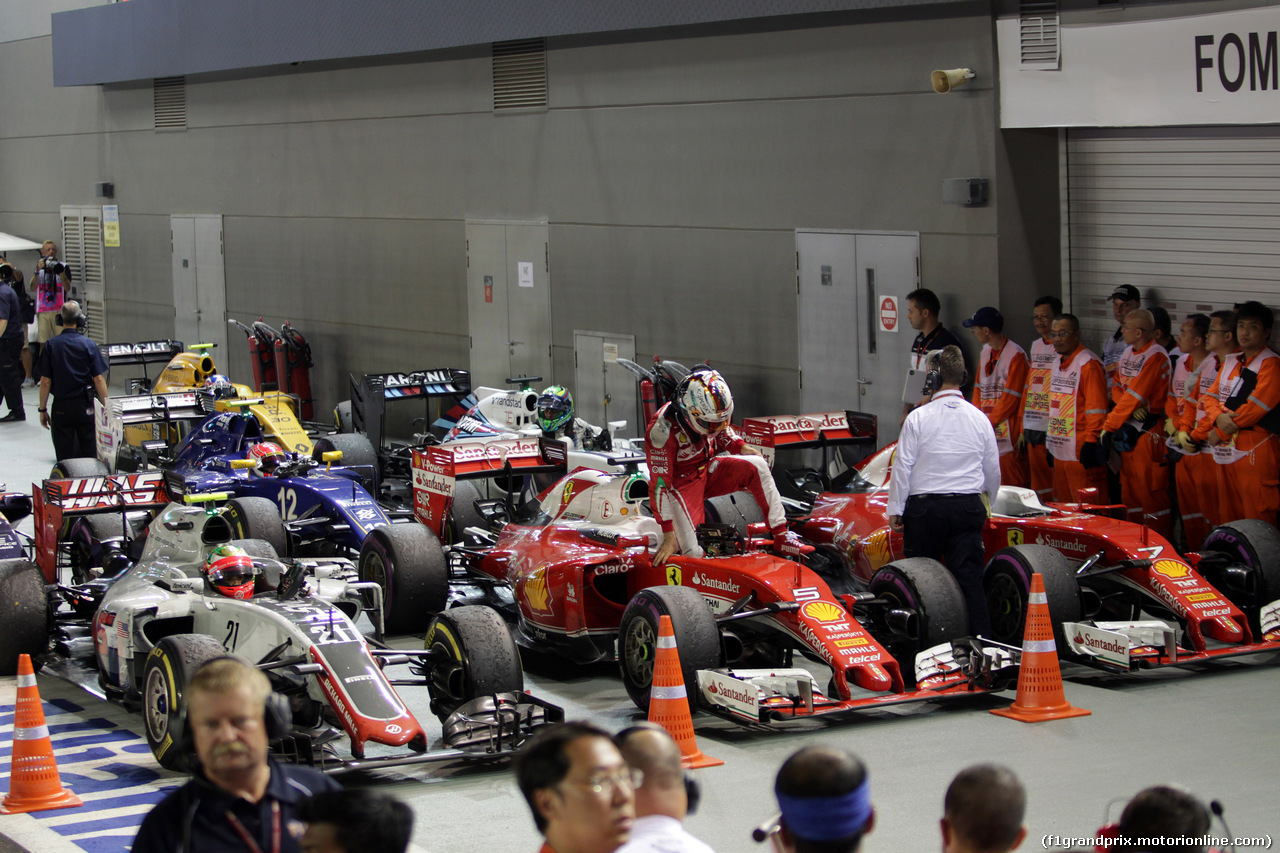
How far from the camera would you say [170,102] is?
2791cm

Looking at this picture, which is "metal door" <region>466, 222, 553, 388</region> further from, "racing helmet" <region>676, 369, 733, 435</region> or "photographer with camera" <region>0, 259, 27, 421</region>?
"racing helmet" <region>676, 369, 733, 435</region>

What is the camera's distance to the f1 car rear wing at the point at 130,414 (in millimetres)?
16484

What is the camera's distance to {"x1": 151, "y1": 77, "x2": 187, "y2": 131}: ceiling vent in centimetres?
2745

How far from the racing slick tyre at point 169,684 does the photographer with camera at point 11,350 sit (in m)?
16.5

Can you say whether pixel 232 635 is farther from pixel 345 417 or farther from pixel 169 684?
pixel 345 417

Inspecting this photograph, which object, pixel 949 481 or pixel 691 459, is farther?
pixel 691 459

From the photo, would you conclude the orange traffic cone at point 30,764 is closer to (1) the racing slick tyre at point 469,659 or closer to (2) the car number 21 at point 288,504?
(1) the racing slick tyre at point 469,659

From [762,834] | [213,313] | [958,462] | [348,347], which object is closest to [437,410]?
[348,347]

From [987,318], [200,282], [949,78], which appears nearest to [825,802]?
[987,318]

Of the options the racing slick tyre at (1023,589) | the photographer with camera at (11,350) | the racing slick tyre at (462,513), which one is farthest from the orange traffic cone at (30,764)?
the photographer with camera at (11,350)

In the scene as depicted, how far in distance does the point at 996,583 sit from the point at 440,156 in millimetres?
13004

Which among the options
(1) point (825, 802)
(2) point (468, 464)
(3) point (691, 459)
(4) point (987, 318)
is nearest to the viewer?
(1) point (825, 802)

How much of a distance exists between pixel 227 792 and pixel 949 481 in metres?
6.60

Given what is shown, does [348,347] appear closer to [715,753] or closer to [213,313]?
[213,313]
